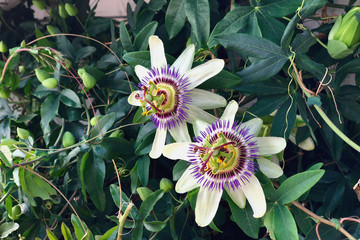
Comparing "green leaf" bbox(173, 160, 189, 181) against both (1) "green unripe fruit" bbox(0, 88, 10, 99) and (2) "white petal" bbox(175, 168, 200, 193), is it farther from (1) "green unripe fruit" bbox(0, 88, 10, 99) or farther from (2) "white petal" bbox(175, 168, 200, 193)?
(1) "green unripe fruit" bbox(0, 88, 10, 99)

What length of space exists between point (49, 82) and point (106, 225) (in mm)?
450

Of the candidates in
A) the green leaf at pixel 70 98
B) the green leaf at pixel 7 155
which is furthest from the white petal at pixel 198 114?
the green leaf at pixel 7 155

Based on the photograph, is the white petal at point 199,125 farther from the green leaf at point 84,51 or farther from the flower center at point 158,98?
the green leaf at point 84,51

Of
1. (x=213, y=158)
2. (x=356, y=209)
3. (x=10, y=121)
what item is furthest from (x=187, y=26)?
(x=356, y=209)

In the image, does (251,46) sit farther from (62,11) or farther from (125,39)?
(62,11)

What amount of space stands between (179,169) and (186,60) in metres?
0.26

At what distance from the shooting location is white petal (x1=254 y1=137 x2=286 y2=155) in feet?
2.92

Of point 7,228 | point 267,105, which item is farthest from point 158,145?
point 7,228

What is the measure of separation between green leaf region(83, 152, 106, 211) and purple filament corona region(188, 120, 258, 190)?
12.5 inches

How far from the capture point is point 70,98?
1.21m

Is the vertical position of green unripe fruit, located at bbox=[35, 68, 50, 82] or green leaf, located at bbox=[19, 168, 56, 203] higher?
green unripe fruit, located at bbox=[35, 68, 50, 82]

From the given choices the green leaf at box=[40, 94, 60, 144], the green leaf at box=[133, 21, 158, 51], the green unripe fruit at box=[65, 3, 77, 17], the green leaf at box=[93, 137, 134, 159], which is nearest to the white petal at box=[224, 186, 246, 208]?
the green leaf at box=[93, 137, 134, 159]

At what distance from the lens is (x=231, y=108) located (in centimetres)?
90

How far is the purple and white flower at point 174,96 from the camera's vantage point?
943 millimetres
